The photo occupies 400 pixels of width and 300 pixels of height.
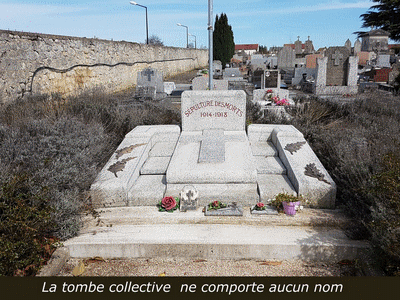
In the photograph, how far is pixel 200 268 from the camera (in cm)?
311

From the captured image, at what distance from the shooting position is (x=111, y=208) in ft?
13.5

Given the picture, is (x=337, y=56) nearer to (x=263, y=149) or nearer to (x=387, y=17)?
(x=263, y=149)

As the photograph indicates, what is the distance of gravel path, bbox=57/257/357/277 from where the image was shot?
3027 mm

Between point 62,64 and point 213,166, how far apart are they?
870cm

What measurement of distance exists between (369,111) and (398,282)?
6013 millimetres

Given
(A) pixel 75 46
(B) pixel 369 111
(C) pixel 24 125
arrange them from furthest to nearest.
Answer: (A) pixel 75 46 → (B) pixel 369 111 → (C) pixel 24 125

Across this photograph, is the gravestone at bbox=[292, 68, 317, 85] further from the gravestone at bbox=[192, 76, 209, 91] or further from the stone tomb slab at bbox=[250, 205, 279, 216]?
the stone tomb slab at bbox=[250, 205, 279, 216]

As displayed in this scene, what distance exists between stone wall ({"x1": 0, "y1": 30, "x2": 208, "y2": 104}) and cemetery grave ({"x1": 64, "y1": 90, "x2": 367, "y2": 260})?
456cm

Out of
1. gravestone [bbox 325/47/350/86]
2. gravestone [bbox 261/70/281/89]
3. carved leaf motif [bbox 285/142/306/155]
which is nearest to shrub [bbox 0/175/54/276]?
A: carved leaf motif [bbox 285/142/306/155]

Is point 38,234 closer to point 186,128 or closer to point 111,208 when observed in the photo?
point 111,208

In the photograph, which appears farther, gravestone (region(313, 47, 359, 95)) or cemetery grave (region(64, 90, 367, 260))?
gravestone (region(313, 47, 359, 95))

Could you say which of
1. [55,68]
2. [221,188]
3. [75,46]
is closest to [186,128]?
[221,188]

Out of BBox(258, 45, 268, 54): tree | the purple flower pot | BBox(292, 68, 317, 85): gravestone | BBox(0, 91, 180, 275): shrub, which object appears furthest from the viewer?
BBox(258, 45, 268, 54): tree

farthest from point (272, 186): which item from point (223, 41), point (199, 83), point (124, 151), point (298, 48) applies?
point (223, 41)
